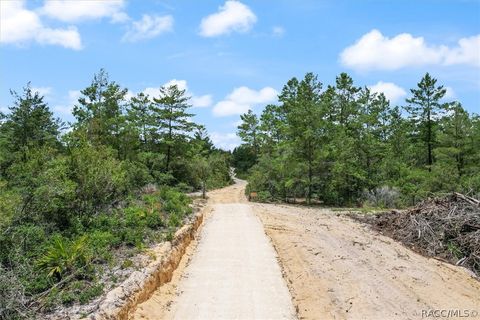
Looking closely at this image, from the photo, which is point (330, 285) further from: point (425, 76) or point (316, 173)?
point (425, 76)

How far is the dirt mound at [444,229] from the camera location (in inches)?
591

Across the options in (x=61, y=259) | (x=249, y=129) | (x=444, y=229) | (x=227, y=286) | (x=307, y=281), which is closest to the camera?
(x=61, y=259)

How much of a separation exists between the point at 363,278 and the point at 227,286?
11.7ft

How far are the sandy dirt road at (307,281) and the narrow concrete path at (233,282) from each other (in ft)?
0.06

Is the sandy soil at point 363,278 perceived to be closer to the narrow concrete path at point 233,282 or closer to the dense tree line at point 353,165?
the narrow concrete path at point 233,282

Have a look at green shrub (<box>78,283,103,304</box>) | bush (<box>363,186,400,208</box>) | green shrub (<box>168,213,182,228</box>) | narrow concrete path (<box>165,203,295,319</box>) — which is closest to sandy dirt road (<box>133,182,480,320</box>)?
narrow concrete path (<box>165,203,295,319</box>)

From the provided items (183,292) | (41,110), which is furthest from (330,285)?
(41,110)

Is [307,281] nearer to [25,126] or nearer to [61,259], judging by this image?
[61,259]

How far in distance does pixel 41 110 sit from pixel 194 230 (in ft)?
57.4

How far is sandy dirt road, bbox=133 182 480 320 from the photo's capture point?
9070 millimetres

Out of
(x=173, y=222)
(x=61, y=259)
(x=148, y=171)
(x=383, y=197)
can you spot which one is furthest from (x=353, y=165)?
(x=61, y=259)

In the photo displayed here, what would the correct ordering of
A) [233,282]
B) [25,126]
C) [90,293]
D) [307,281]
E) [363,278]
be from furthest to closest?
1. [25,126]
2. [363,278]
3. [307,281]
4. [233,282]
5. [90,293]

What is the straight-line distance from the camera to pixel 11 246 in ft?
32.1

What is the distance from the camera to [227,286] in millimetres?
10352
